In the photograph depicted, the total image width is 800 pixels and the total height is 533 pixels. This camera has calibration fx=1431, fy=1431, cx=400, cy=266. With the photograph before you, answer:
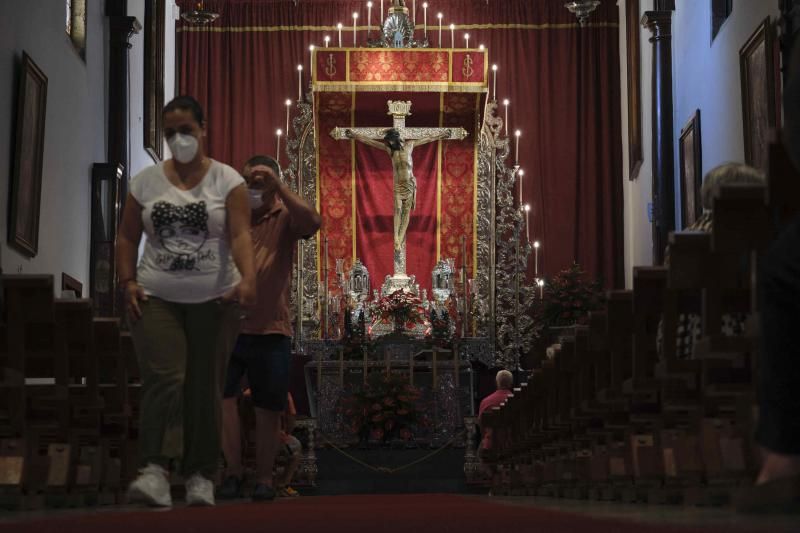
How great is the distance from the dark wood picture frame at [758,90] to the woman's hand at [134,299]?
673cm

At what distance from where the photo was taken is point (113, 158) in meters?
15.8

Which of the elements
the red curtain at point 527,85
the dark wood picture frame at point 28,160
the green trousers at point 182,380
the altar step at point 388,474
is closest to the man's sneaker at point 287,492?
the altar step at point 388,474

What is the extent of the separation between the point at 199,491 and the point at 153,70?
13131 mm

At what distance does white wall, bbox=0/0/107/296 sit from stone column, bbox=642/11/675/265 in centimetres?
617

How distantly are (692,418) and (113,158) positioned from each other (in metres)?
10.8

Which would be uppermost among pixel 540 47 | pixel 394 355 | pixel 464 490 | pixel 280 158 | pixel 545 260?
pixel 540 47

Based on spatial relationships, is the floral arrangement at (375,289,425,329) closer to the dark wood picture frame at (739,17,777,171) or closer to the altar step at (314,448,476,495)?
the altar step at (314,448,476,495)

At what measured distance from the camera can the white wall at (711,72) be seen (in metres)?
12.5

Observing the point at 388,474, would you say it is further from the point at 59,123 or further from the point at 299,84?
the point at 299,84

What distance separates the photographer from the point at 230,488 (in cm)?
647

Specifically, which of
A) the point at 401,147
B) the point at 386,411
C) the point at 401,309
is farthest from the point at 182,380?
the point at 401,147

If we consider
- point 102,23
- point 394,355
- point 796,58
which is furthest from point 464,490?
point 796,58

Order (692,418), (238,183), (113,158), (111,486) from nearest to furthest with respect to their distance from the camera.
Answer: (238,183) < (692,418) < (111,486) < (113,158)

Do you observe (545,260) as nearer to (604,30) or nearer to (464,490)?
(604,30)
